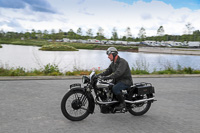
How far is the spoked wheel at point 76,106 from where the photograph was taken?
4.63 meters

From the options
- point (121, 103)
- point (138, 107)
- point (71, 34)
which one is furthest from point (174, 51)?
point (71, 34)

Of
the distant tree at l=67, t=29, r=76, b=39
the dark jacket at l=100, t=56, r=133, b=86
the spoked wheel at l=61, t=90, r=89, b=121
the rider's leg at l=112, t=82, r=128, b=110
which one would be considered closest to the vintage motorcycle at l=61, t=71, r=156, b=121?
the spoked wheel at l=61, t=90, r=89, b=121

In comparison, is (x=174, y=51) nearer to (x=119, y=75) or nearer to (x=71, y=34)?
(x=119, y=75)

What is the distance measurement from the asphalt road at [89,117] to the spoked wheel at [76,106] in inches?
6.2

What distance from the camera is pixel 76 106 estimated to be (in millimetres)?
4742

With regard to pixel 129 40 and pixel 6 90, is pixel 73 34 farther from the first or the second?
pixel 6 90

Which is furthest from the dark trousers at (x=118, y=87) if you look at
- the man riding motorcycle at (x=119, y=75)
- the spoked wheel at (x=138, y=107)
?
the spoked wheel at (x=138, y=107)

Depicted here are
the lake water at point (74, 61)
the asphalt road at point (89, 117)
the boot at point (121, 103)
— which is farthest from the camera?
the lake water at point (74, 61)

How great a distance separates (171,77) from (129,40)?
4055 inches

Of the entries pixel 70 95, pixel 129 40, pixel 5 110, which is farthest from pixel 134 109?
pixel 129 40

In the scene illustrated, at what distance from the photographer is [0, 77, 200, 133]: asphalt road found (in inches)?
168

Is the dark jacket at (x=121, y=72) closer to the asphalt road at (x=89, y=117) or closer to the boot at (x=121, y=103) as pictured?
the boot at (x=121, y=103)

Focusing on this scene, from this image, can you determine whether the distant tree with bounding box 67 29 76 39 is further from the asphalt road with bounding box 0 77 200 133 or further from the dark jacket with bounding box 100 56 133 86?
the dark jacket with bounding box 100 56 133 86

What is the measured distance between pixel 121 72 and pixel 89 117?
1407mm
